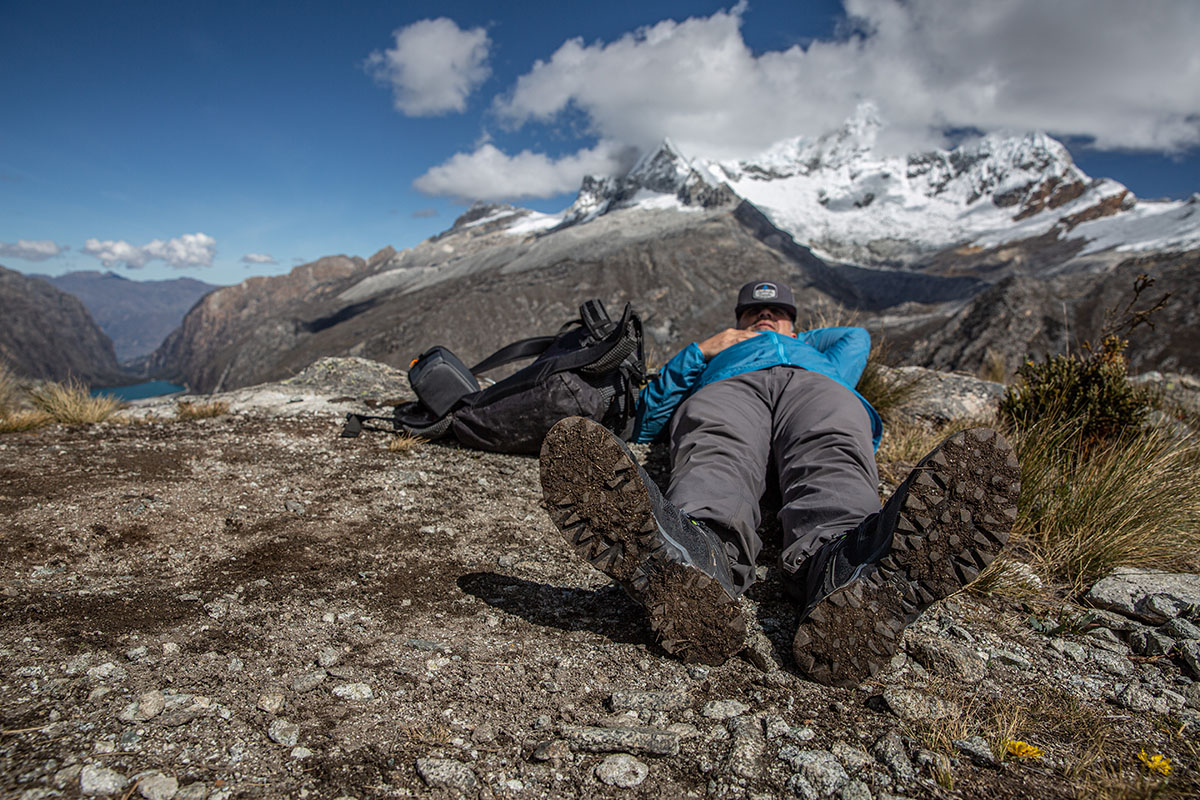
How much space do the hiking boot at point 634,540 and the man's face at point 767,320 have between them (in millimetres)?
2488

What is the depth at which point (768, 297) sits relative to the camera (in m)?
4.16

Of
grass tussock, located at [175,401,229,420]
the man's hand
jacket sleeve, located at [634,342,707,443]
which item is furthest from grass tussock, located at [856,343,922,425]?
grass tussock, located at [175,401,229,420]

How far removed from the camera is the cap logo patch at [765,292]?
4180 mm

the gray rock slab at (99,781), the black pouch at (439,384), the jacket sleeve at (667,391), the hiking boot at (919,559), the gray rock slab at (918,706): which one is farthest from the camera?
the black pouch at (439,384)

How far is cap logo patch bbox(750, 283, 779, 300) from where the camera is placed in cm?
418

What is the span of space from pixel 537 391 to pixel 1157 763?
3.45 metres

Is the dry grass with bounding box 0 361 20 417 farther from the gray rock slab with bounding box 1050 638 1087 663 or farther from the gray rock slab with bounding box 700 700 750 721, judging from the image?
the gray rock slab with bounding box 1050 638 1087 663

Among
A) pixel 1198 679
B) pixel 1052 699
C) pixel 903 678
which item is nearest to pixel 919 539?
pixel 903 678

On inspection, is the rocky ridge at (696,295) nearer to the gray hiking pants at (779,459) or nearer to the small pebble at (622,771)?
the gray hiking pants at (779,459)

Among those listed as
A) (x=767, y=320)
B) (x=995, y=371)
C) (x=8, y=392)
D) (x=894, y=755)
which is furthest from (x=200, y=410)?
(x=995, y=371)

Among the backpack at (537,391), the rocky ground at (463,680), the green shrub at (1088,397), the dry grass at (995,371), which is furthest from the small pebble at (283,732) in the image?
the dry grass at (995,371)

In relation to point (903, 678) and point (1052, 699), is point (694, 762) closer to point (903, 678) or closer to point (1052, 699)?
point (903, 678)

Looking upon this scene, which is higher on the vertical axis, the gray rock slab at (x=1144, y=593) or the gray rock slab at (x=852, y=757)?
the gray rock slab at (x=1144, y=593)

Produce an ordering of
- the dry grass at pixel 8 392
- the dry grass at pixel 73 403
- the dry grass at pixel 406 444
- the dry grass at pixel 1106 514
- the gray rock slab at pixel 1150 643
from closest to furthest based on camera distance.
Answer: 1. the gray rock slab at pixel 1150 643
2. the dry grass at pixel 1106 514
3. the dry grass at pixel 406 444
4. the dry grass at pixel 73 403
5. the dry grass at pixel 8 392
